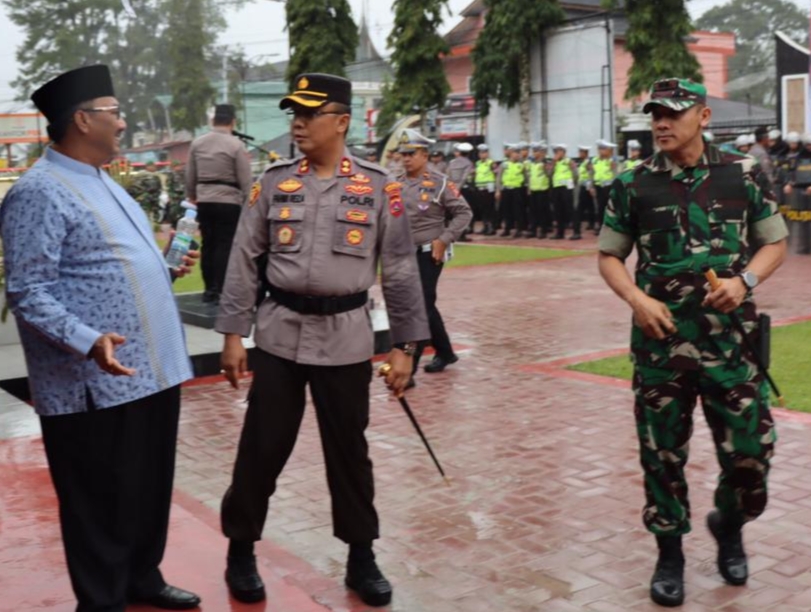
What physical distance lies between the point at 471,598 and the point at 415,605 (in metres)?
0.22

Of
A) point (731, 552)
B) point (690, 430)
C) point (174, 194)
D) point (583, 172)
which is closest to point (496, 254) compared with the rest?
point (583, 172)

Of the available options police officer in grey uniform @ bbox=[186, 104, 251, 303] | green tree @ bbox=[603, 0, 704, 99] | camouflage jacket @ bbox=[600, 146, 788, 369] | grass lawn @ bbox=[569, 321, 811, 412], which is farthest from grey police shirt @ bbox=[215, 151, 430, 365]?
green tree @ bbox=[603, 0, 704, 99]

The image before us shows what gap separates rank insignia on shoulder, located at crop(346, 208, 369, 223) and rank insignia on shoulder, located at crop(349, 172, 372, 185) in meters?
0.12

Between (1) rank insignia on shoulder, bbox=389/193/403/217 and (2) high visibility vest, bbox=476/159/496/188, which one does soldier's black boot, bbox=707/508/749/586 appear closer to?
(1) rank insignia on shoulder, bbox=389/193/403/217

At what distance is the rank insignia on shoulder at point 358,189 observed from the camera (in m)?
4.07

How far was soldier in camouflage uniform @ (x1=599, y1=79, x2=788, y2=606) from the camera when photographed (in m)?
3.95

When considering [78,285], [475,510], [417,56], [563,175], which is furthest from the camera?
[417,56]

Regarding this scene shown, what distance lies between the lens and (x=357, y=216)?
159 inches

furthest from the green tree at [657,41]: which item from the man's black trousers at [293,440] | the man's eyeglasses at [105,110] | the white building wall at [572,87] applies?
the man's eyeglasses at [105,110]

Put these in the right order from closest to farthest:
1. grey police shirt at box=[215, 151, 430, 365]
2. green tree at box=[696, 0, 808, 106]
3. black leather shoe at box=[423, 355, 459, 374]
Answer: grey police shirt at box=[215, 151, 430, 365], black leather shoe at box=[423, 355, 459, 374], green tree at box=[696, 0, 808, 106]

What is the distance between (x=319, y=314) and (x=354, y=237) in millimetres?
315

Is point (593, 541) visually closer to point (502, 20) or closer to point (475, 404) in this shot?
point (475, 404)

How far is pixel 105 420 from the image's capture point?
3553mm

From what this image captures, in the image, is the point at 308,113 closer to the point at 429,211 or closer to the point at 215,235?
the point at 429,211
